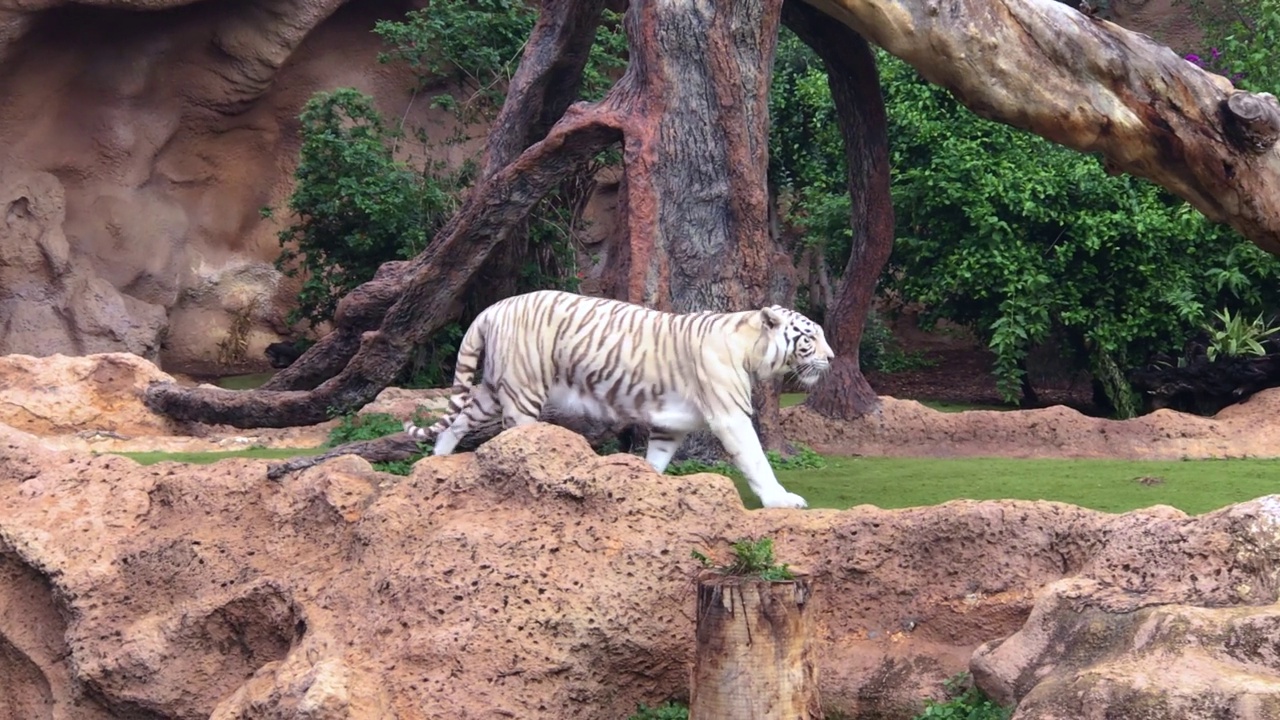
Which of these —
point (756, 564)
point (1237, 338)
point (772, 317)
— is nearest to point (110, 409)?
point (772, 317)

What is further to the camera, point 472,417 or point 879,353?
point 879,353

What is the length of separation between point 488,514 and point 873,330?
8613mm

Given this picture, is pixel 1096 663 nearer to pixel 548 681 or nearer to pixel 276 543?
pixel 548 681

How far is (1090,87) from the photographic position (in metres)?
6.99

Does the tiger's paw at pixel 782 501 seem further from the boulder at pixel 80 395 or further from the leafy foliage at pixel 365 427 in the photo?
the boulder at pixel 80 395

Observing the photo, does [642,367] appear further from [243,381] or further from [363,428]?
[243,381]

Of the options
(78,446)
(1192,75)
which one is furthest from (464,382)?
(1192,75)

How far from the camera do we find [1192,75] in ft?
23.1

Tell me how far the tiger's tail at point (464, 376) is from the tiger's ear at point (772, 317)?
1435mm

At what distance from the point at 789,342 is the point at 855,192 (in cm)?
296

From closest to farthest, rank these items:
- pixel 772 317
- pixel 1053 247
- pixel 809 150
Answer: pixel 772 317 → pixel 1053 247 → pixel 809 150

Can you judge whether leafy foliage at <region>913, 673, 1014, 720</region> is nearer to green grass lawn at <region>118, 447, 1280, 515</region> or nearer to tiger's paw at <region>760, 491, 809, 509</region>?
tiger's paw at <region>760, 491, 809, 509</region>

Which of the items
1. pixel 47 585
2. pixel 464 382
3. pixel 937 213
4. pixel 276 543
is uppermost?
pixel 937 213

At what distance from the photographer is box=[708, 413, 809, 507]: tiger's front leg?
5.62m
